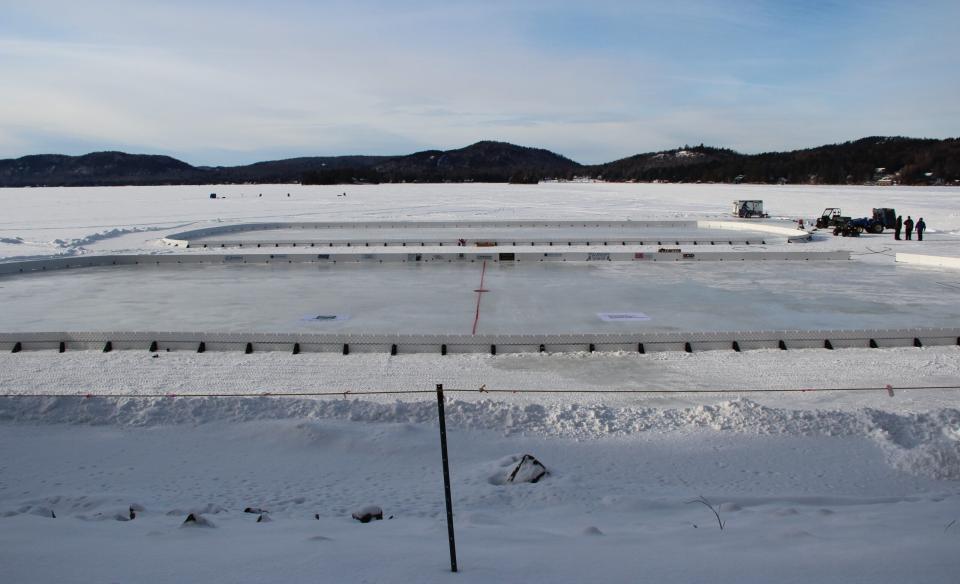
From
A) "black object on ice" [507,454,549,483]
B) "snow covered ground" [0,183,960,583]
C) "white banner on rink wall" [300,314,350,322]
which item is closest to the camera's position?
"snow covered ground" [0,183,960,583]

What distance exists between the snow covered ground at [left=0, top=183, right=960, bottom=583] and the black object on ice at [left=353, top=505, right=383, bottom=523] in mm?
155

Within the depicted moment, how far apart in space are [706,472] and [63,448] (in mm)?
6126

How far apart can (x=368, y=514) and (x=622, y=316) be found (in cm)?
858

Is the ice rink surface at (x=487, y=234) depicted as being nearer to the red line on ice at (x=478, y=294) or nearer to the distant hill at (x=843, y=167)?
the red line on ice at (x=478, y=294)

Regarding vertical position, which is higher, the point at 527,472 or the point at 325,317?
the point at 325,317

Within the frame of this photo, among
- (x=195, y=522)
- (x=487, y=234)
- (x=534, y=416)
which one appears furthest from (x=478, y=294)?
(x=487, y=234)

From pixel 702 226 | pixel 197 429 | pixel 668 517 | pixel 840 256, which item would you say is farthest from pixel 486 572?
pixel 702 226

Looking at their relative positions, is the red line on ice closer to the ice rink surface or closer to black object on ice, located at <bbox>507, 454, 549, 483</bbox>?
black object on ice, located at <bbox>507, 454, 549, 483</bbox>

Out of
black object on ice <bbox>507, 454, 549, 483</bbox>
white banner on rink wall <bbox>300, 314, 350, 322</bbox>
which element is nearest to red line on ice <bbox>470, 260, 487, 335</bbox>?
white banner on rink wall <bbox>300, 314, 350, 322</bbox>

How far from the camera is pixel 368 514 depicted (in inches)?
220

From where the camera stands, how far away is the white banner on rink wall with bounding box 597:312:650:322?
514 inches

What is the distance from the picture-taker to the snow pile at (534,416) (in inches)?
298

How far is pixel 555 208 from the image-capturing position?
170 ft

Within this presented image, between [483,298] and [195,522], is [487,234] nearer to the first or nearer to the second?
[483,298]
